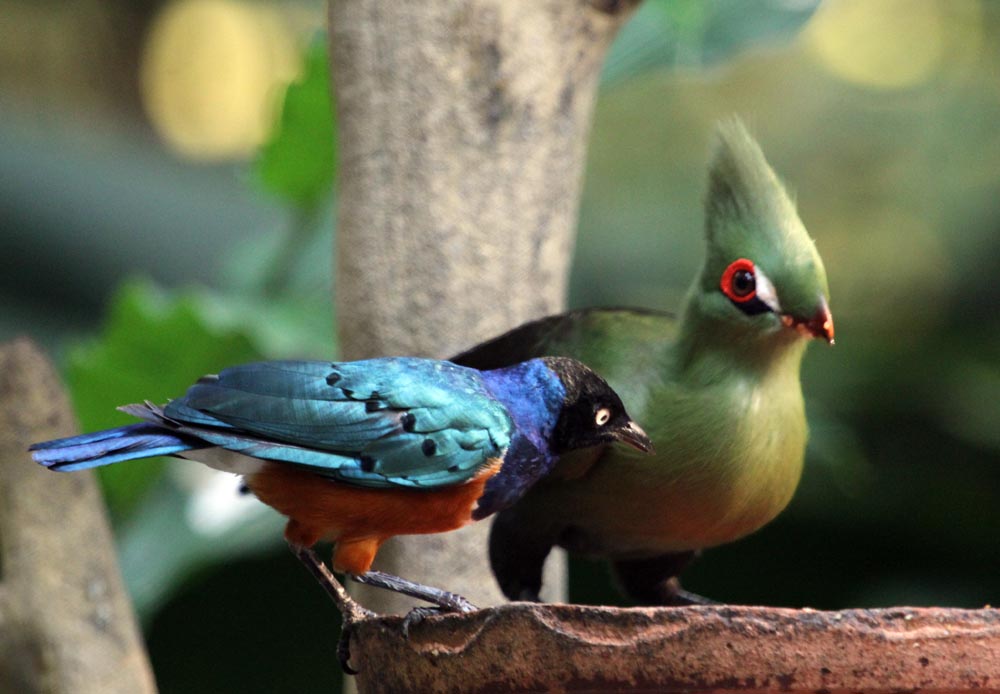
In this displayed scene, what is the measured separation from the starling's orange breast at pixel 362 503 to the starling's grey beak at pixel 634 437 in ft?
0.48

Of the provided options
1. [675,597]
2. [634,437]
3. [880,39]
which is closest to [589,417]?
[634,437]

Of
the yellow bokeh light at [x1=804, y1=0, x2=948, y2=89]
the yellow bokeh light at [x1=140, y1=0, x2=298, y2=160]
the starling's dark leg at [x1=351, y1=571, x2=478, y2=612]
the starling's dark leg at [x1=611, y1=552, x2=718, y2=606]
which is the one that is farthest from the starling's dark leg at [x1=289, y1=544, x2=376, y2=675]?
the yellow bokeh light at [x1=140, y1=0, x2=298, y2=160]

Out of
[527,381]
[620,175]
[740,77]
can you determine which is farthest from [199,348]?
[740,77]

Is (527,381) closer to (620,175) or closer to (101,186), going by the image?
(101,186)

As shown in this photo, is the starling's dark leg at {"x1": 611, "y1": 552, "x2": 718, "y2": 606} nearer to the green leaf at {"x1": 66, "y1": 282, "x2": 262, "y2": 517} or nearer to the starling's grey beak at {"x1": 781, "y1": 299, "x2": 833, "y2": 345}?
the starling's grey beak at {"x1": 781, "y1": 299, "x2": 833, "y2": 345}

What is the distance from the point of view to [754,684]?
111 cm

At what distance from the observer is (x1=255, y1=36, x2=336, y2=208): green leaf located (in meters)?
2.73

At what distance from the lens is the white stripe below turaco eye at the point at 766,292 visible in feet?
4.72

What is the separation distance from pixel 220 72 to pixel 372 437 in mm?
5568

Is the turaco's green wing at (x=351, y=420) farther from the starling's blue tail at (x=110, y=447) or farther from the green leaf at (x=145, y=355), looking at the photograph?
the green leaf at (x=145, y=355)

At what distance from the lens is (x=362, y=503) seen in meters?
1.34

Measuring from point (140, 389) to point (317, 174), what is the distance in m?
0.61

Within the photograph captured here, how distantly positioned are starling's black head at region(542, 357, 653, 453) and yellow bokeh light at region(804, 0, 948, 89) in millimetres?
4587

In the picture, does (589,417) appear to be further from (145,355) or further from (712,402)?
(145,355)
